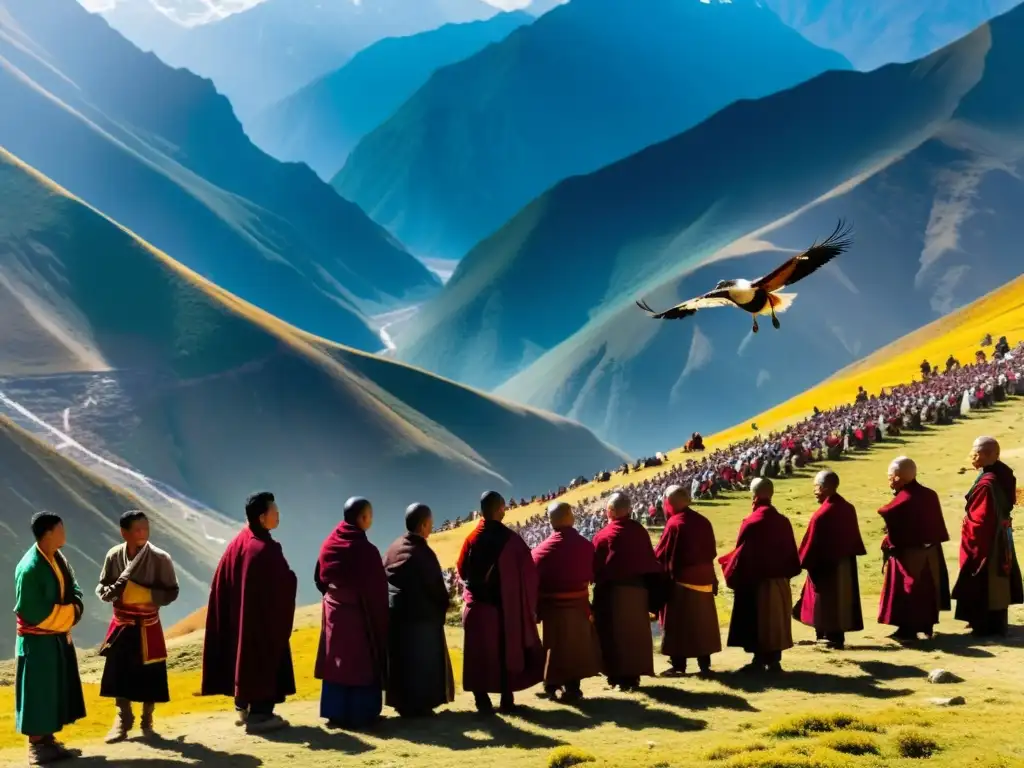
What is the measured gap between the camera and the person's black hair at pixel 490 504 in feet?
38.9

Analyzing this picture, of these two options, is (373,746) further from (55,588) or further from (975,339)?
(975,339)

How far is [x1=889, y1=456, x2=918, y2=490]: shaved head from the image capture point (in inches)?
549

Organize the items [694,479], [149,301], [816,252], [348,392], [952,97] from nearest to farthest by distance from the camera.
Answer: [816,252]
[694,479]
[348,392]
[149,301]
[952,97]

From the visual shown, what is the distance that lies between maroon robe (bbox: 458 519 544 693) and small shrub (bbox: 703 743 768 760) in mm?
2856

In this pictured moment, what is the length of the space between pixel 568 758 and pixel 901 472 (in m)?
6.10

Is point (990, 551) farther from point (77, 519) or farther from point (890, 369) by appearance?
point (77, 519)

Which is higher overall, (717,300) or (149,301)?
(149,301)

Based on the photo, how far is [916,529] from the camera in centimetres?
1391

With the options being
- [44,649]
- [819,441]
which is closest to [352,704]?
[44,649]

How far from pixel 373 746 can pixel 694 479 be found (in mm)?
19237

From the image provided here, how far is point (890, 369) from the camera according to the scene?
188ft

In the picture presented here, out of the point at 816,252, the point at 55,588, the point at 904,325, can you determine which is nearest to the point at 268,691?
the point at 55,588

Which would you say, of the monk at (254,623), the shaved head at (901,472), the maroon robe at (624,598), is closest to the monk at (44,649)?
the monk at (254,623)

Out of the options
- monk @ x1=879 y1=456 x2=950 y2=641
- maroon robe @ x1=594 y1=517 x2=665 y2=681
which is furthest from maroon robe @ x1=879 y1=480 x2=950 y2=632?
maroon robe @ x1=594 y1=517 x2=665 y2=681
